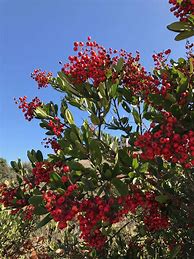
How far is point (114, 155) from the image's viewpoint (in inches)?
160

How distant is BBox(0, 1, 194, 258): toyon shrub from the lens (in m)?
3.26

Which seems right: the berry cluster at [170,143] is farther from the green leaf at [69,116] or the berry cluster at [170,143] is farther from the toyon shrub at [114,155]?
the green leaf at [69,116]

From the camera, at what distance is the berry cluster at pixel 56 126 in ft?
15.0

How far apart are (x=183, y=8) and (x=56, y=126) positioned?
2.29m

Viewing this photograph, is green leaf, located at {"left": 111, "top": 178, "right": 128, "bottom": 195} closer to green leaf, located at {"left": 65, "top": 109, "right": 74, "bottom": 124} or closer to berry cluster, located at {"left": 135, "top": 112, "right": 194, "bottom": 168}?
berry cluster, located at {"left": 135, "top": 112, "right": 194, "bottom": 168}

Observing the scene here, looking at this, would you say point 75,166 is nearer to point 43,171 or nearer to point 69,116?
point 69,116

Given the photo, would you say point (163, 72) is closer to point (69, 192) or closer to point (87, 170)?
point (87, 170)

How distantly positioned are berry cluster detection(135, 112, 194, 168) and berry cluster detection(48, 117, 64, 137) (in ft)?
5.25

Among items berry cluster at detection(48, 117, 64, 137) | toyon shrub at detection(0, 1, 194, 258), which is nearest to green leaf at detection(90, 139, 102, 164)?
toyon shrub at detection(0, 1, 194, 258)

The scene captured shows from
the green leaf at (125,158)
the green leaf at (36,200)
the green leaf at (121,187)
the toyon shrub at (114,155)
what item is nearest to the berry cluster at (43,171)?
the toyon shrub at (114,155)

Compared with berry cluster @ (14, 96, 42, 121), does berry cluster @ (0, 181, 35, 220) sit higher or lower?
lower

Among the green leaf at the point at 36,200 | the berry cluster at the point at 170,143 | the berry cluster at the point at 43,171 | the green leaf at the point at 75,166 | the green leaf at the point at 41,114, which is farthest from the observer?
the green leaf at the point at 41,114

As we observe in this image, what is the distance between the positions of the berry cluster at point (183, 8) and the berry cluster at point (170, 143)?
128 centimetres

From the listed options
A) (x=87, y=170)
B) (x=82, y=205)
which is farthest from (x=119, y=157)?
(x=82, y=205)
